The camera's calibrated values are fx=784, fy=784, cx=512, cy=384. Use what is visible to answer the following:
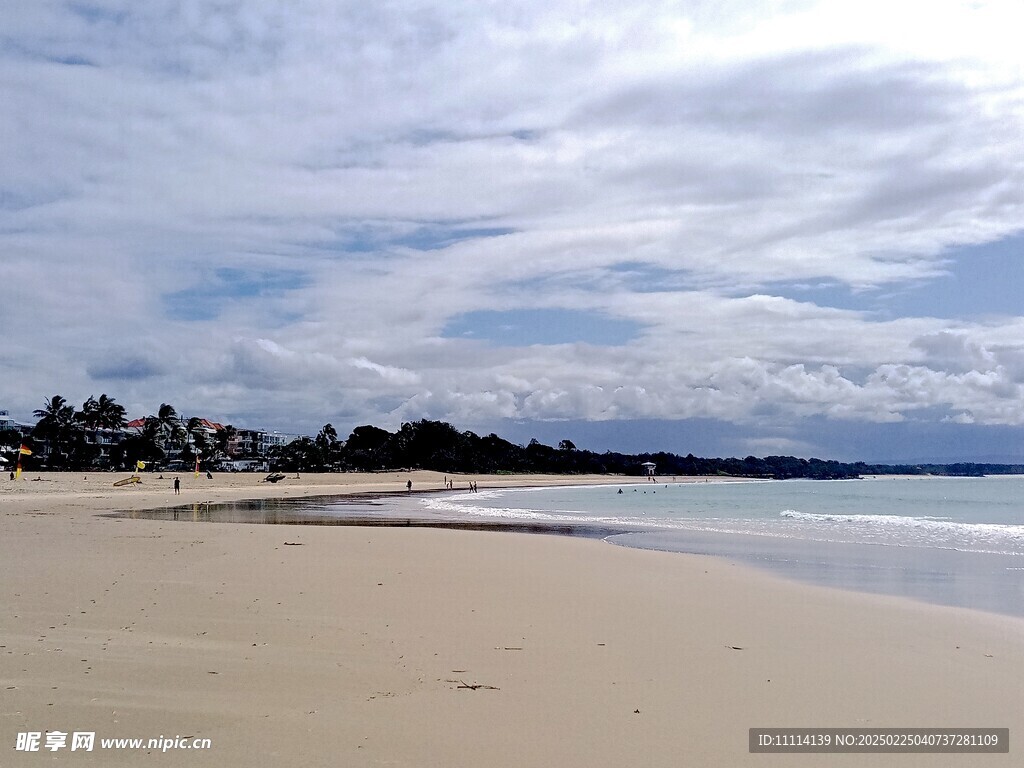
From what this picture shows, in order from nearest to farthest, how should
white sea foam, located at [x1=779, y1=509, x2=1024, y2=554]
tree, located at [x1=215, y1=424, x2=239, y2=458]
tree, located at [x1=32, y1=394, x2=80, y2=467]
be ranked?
white sea foam, located at [x1=779, y1=509, x2=1024, y2=554], tree, located at [x1=32, y1=394, x2=80, y2=467], tree, located at [x1=215, y1=424, x2=239, y2=458]

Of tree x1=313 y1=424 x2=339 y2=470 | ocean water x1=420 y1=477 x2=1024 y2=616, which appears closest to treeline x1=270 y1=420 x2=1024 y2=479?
tree x1=313 y1=424 x2=339 y2=470

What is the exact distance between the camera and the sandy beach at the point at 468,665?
5609mm

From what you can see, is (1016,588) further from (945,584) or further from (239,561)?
(239,561)

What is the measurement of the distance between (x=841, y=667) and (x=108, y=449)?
127606 millimetres

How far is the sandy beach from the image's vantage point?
5609 millimetres

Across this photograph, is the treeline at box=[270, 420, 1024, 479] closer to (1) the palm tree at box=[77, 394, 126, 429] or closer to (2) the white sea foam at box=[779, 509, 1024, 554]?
(1) the palm tree at box=[77, 394, 126, 429]

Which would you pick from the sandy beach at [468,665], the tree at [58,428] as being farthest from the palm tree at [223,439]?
the sandy beach at [468,665]

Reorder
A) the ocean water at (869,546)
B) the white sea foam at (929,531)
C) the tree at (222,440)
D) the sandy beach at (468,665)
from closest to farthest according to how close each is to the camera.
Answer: the sandy beach at (468,665)
the ocean water at (869,546)
the white sea foam at (929,531)
the tree at (222,440)

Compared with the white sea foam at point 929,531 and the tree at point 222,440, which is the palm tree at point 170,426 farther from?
the white sea foam at point 929,531

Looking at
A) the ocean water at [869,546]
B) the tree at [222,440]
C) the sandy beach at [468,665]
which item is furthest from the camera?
the tree at [222,440]

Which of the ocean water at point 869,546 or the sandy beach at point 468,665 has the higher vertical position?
the sandy beach at point 468,665

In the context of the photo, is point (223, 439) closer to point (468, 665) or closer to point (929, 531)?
point (929, 531)

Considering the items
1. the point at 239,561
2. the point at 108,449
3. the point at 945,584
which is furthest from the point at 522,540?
the point at 108,449

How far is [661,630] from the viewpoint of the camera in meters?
9.52
